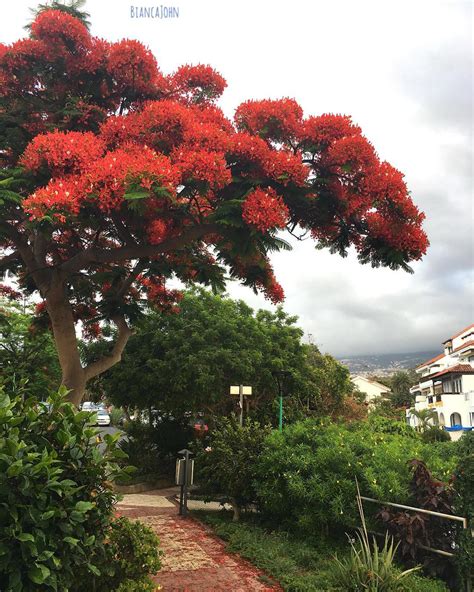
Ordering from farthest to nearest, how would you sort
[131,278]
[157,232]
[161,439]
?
[161,439] → [131,278] → [157,232]

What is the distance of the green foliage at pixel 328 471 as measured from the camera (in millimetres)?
6520

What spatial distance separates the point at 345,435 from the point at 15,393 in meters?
5.05

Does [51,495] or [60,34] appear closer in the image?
[51,495]

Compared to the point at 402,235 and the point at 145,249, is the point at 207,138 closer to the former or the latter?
the point at 145,249

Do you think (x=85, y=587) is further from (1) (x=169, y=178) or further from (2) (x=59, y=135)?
(2) (x=59, y=135)

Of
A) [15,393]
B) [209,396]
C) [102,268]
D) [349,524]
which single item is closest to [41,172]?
[15,393]

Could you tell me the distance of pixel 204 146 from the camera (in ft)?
20.8

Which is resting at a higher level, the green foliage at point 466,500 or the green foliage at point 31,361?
the green foliage at point 31,361

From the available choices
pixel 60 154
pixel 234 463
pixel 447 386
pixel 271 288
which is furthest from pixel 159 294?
pixel 447 386

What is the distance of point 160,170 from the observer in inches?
222

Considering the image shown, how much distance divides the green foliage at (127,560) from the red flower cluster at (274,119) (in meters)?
5.11

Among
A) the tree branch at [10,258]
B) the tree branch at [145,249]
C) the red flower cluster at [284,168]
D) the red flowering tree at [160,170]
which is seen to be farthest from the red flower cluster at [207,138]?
the tree branch at [10,258]

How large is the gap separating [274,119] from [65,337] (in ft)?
15.9

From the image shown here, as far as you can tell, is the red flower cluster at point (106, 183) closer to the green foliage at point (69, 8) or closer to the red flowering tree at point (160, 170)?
the red flowering tree at point (160, 170)
